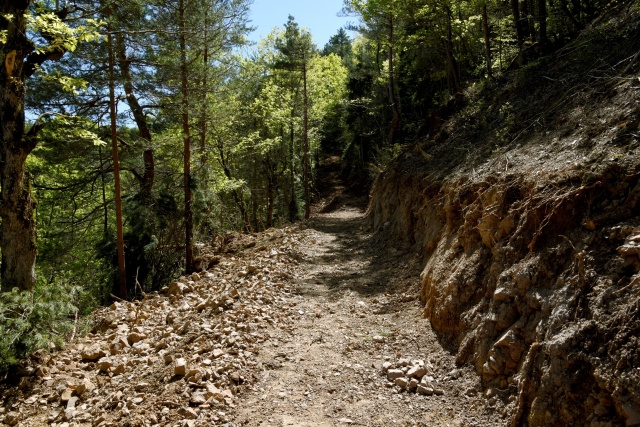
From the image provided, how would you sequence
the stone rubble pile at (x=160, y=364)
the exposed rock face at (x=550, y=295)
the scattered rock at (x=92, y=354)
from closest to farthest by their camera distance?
1. the exposed rock face at (x=550, y=295)
2. the stone rubble pile at (x=160, y=364)
3. the scattered rock at (x=92, y=354)

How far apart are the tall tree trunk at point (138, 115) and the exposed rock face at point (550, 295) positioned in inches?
340

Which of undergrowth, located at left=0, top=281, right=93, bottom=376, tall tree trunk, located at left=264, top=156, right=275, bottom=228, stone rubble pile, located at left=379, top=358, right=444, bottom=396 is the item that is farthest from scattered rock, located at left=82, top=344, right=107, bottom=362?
tall tree trunk, located at left=264, top=156, right=275, bottom=228

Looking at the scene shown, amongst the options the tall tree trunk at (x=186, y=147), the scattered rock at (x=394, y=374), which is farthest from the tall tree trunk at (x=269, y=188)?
the scattered rock at (x=394, y=374)

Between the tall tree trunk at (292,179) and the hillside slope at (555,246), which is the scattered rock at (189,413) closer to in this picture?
the hillside slope at (555,246)

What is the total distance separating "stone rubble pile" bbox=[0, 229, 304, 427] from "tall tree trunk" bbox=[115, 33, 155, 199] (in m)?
4.76

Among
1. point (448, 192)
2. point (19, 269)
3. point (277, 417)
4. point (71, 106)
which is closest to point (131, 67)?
point (71, 106)

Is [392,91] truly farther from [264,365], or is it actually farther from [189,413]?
[189,413]

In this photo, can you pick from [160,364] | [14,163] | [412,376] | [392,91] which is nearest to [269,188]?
[392,91]

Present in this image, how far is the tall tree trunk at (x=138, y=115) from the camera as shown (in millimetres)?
9627

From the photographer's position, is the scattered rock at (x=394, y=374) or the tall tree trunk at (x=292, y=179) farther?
the tall tree trunk at (x=292, y=179)

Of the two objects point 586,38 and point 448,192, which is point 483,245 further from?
point 586,38

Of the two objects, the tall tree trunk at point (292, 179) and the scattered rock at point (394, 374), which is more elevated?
the tall tree trunk at point (292, 179)

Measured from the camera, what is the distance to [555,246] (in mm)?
3752

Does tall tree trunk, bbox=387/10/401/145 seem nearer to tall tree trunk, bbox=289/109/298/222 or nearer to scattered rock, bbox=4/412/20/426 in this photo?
tall tree trunk, bbox=289/109/298/222
